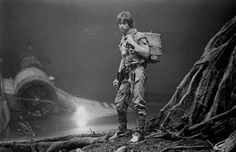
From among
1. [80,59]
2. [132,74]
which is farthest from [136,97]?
[80,59]

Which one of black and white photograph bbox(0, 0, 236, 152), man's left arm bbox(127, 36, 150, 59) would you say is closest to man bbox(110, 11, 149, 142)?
man's left arm bbox(127, 36, 150, 59)

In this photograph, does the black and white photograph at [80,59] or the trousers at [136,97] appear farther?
the black and white photograph at [80,59]

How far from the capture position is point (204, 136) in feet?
16.2

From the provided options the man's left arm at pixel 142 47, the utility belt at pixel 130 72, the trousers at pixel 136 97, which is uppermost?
the man's left arm at pixel 142 47

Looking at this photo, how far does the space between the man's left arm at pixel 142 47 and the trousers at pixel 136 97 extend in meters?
0.28

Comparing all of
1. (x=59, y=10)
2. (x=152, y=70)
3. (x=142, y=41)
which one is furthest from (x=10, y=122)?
(x=142, y=41)

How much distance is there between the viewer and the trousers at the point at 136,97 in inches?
211

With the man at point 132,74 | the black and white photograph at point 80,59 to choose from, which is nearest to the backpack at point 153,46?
the man at point 132,74

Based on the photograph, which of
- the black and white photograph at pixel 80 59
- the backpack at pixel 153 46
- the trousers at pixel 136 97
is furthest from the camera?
the black and white photograph at pixel 80 59

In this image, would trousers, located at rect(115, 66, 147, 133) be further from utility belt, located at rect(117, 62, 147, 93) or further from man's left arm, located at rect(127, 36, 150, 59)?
man's left arm, located at rect(127, 36, 150, 59)

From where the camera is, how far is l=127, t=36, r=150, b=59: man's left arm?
5.43 metres

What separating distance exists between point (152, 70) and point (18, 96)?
340cm

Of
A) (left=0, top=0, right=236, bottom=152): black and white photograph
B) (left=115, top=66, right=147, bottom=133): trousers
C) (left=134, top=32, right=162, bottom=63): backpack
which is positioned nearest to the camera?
(left=115, top=66, right=147, bottom=133): trousers

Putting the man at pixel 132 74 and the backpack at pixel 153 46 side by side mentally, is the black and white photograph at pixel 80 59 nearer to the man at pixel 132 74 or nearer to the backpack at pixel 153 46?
the man at pixel 132 74
